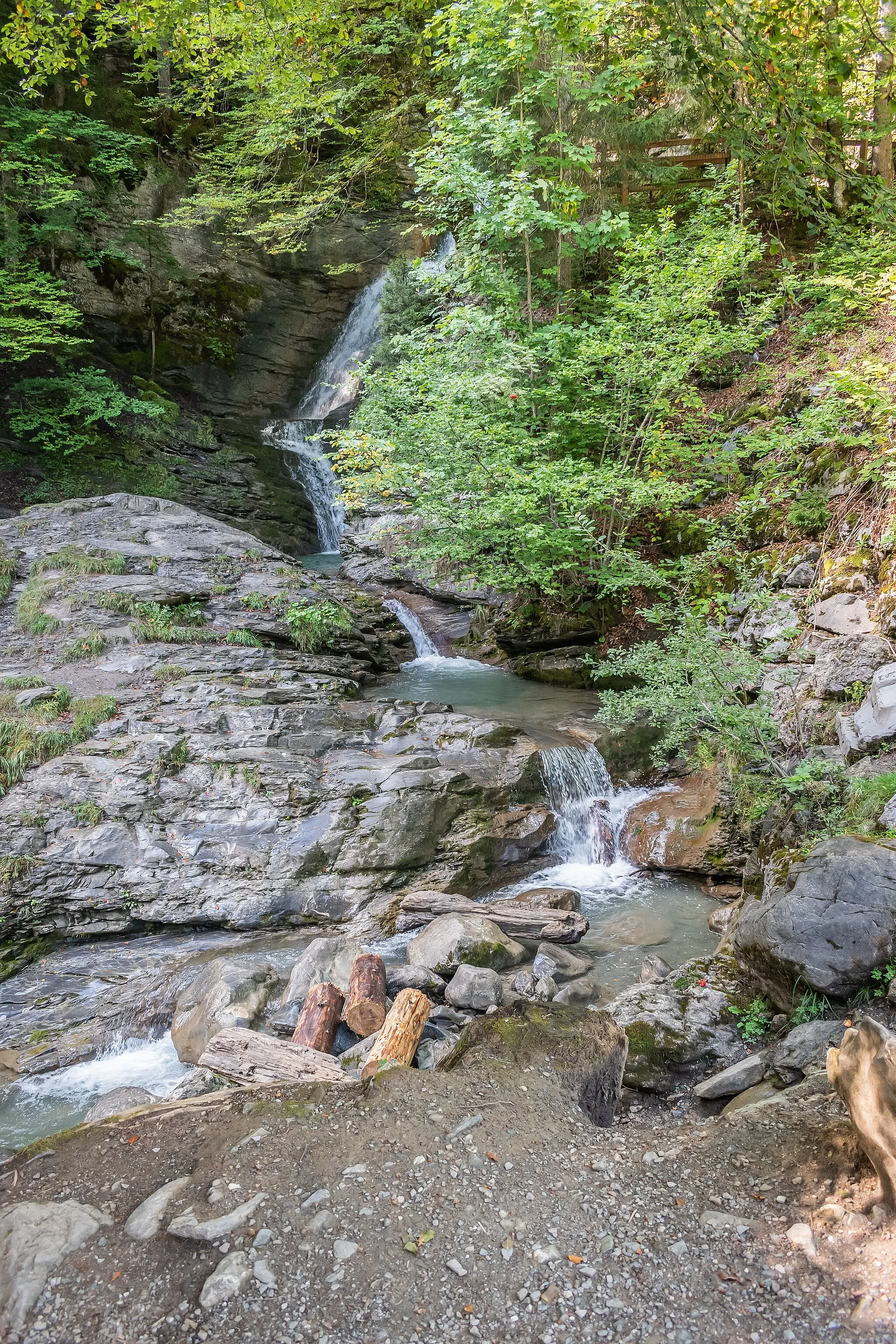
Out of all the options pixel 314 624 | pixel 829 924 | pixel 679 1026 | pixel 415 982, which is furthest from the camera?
pixel 314 624

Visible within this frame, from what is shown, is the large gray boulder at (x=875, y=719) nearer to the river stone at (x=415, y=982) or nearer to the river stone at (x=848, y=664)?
the river stone at (x=848, y=664)

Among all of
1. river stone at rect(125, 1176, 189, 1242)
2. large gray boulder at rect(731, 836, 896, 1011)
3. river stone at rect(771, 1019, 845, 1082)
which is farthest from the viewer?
large gray boulder at rect(731, 836, 896, 1011)

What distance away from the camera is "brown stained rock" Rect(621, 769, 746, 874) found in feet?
24.6

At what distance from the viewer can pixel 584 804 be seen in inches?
336

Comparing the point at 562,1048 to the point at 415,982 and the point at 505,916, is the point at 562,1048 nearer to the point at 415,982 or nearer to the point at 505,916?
the point at 415,982

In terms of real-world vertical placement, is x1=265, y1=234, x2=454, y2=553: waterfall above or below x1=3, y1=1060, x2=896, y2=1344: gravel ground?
above

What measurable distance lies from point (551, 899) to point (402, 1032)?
9.46ft

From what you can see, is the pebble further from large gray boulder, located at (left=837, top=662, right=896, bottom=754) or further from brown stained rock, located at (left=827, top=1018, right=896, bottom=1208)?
large gray boulder, located at (left=837, top=662, right=896, bottom=754)

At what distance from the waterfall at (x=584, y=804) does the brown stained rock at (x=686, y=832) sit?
16 centimetres

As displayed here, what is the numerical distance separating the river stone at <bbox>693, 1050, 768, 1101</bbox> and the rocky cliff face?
364 centimetres

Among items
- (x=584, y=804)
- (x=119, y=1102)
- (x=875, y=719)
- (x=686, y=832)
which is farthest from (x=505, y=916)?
(x=875, y=719)

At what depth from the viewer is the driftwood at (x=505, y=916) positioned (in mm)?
6430

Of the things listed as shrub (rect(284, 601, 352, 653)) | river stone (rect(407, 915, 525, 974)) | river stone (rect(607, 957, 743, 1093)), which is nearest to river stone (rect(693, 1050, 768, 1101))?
river stone (rect(607, 957, 743, 1093))

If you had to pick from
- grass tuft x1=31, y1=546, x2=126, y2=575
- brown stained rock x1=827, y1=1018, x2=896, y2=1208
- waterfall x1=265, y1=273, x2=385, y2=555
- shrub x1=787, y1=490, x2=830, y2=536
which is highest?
waterfall x1=265, y1=273, x2=385, y2=555
